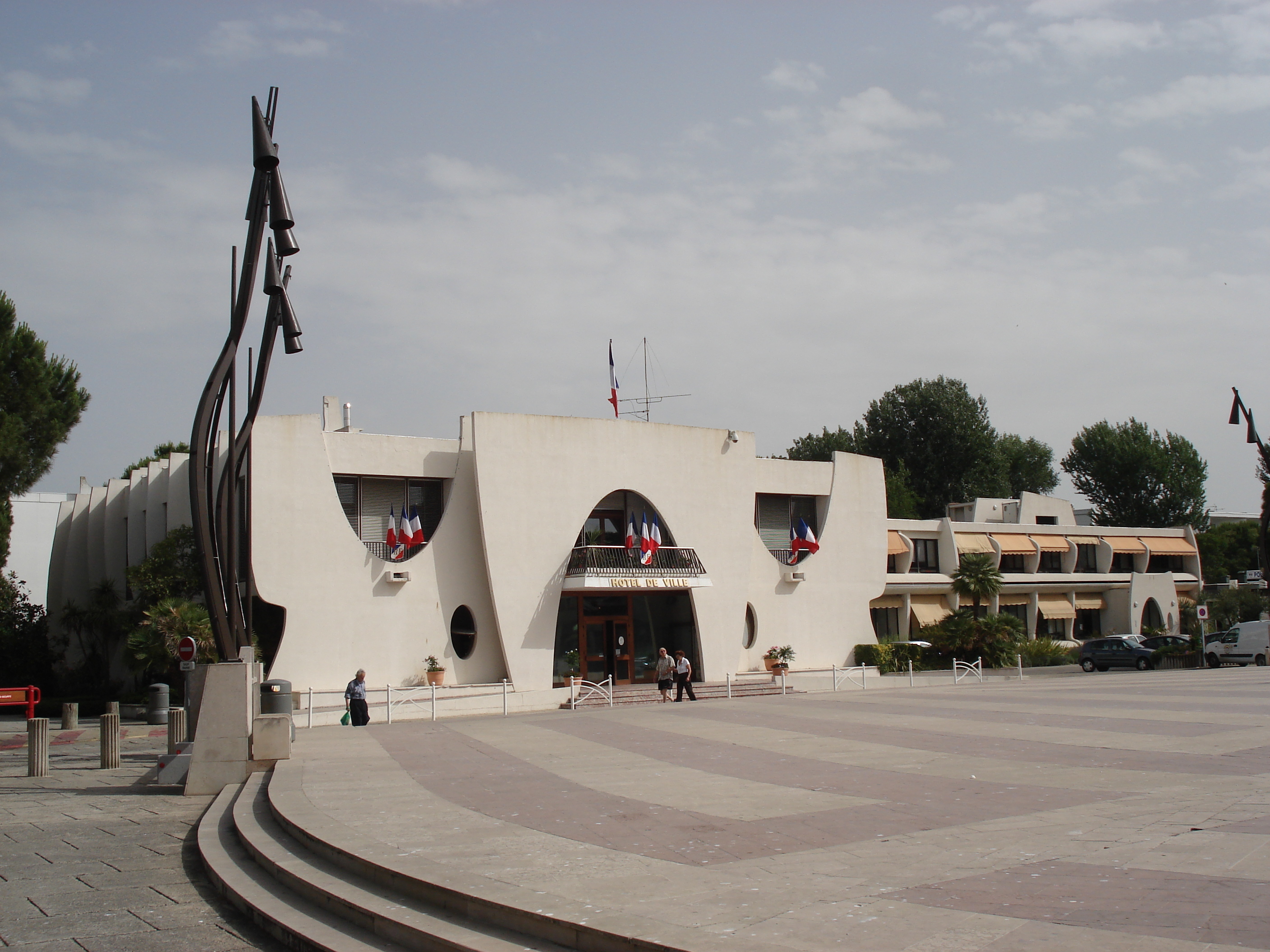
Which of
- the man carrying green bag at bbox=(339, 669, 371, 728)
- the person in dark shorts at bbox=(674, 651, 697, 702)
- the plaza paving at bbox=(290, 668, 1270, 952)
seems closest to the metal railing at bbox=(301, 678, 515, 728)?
the man carrying green bag at bbox=(339, 669, 371, 728)

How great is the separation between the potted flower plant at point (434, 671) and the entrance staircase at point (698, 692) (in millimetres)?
3562

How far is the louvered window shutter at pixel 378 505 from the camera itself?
29656 mm

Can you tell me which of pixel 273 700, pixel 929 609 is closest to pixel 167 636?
pixel 273 700

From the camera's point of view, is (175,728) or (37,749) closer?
(37,749)

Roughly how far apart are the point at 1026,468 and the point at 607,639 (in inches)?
2186

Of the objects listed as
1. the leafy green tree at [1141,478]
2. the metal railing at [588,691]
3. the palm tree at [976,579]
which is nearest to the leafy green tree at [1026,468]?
the leafy green tree at [1141,478]

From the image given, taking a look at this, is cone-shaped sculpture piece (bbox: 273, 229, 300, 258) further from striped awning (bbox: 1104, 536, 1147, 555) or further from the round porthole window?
striped awning (bbox: 1104, 536, 1147, 555)

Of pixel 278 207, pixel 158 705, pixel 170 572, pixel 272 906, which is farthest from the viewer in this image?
A: pixel 170 572

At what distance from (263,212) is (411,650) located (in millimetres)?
15926

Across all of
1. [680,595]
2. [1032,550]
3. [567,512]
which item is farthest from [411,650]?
[1032,550]

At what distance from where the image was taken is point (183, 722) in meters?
17.9

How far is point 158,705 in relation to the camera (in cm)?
2433

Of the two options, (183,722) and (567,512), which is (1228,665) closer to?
(567,512)

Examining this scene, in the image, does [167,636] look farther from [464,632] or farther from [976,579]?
[976,579]
